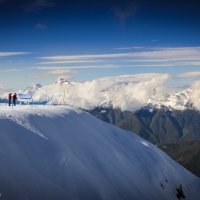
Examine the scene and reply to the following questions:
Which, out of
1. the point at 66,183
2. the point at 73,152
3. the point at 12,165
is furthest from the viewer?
the point at 73,152

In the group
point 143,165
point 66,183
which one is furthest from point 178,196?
point 66,183

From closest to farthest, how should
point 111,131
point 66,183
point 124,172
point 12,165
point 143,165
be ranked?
point 12,165
point 66,183
point 124,172
point 143,165
point 111,131

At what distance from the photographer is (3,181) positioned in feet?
125

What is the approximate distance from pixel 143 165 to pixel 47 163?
27.6 metres

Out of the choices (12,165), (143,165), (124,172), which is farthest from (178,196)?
(12,165)

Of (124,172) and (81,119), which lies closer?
(124,172)

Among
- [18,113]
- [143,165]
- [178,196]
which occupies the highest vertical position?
[18,113]

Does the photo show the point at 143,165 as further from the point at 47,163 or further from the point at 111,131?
the point at 47,163

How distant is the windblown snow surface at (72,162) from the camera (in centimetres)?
4169

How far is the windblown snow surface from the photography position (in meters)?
41.7

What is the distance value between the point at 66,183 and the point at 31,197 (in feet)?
25.1

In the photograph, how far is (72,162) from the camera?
5069cm

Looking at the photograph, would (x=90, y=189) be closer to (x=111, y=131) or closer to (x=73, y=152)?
(x=73, y=152)

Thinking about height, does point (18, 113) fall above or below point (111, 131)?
above
